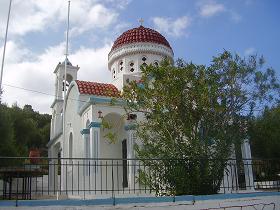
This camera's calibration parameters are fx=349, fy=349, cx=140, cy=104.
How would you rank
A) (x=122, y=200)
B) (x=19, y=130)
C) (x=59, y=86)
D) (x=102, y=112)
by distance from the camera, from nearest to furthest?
(x=122, y=200), (x=102, y=112), (x=59, y=86), (x=19, y=130)

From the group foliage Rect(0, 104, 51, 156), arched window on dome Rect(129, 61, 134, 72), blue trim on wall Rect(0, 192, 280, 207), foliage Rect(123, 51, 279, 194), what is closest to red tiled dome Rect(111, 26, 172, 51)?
arched window on dome Rect(129, 61, 134, 72)

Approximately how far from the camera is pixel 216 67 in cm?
1012

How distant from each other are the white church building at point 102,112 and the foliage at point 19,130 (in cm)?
289

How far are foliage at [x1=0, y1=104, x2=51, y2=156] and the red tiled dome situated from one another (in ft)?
25.8

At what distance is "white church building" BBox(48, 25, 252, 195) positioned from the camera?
606 inches

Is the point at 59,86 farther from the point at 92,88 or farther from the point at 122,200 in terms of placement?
the point at 122,200

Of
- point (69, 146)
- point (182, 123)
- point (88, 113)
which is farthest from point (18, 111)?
point (182, 123)

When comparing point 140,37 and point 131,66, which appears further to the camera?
point 140,37

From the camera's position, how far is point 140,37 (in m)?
21.1

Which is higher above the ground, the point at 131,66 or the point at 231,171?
the point at 131,66

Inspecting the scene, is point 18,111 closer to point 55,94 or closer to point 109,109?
point 55,94

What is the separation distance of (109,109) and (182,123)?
6.65 meters

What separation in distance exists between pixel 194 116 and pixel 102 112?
6704mm

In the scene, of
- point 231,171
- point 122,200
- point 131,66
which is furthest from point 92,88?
point 122,200
